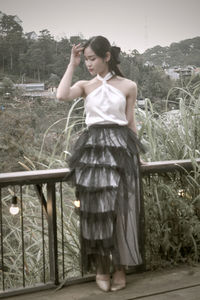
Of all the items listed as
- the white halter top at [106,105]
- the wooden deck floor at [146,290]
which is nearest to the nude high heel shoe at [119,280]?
the wooden deck floor at [146,290]

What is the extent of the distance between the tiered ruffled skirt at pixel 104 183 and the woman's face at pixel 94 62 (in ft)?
0.97

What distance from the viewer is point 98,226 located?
2.07 meters

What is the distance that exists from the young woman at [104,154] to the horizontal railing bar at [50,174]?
10cm

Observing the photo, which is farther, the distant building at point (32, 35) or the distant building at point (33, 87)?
the distant building at point (32, 35)

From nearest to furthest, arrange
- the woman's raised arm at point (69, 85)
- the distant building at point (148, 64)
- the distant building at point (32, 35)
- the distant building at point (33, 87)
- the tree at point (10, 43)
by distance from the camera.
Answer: the woman's raised arm at point (69, 85), the distant building at point (148, 64), the distant building at point (33, 87), the tree at point (10, 43), the distant building at point (32, 35)

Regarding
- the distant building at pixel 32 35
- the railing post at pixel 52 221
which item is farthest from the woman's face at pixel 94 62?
the distant building at pixel 32 35

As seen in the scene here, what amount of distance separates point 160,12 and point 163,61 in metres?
1.58

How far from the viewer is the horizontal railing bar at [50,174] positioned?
2072 millimetres

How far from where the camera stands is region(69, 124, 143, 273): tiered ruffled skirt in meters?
2.07

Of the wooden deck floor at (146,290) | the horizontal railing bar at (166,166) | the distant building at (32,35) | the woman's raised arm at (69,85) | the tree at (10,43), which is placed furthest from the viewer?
the distant building at (32,35)

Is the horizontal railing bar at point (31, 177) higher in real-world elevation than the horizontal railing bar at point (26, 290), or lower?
higher

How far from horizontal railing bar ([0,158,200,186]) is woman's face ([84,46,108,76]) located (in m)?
0.56

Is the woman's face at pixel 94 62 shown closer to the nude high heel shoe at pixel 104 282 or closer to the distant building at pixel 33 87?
the nude high heel shoe at pixel 104 282

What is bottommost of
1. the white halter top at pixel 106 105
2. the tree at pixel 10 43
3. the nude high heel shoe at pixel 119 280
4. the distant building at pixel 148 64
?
the nude high heel shoe at pixel 119 280
